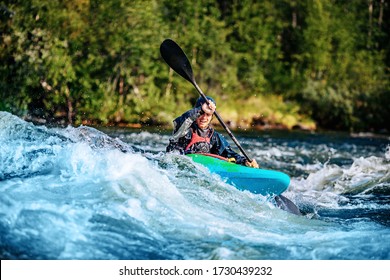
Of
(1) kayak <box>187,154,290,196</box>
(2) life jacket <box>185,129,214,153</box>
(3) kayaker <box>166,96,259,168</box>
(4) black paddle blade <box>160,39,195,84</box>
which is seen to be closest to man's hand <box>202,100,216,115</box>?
(3) kayaker <box>166,96,259,168</box>

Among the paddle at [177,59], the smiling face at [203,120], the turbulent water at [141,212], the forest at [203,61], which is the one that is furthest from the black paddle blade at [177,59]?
the forest at [203,61]

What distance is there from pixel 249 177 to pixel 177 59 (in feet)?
7.24

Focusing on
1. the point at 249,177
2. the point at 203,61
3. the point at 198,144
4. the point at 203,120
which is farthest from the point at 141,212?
the point at 203,61

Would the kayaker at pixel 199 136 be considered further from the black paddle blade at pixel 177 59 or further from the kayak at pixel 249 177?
the black paddle blade at pixel 177 59

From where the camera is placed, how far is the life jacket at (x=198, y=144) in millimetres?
6105

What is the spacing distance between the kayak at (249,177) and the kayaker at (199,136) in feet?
1.33

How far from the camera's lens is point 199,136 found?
6195mm

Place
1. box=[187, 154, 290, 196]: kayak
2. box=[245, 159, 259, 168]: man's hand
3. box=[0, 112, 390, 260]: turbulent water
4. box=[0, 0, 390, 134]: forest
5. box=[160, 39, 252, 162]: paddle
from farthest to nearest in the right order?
box=[0, 0, 390, 134]: forest, box=[160, 39, 252, 162]: paddle, box=[245, 159, 259, 168]: man's hand, box=[187, 154, 290, 196]: kayak, box=[0, 112, 390, 260]: turbulent water

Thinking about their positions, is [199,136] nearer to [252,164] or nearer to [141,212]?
[252,164]

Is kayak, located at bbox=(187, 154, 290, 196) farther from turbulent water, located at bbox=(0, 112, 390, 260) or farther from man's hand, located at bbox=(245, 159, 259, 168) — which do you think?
man's hand, located at bbox=(245, 159, 259, 168)

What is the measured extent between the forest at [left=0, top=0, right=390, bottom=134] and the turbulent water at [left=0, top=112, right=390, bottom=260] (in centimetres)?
827

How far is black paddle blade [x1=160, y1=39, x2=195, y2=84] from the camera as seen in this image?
23.2 ft

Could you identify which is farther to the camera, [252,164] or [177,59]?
[177,59]
